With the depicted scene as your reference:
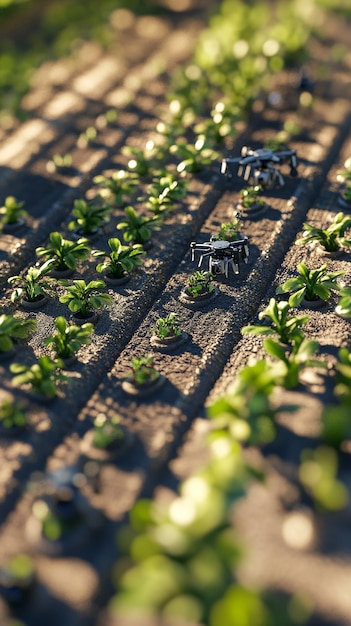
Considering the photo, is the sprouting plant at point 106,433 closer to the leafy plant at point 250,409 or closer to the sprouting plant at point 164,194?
the leafy plant at point 250,409

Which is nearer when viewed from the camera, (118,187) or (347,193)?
(347,193)

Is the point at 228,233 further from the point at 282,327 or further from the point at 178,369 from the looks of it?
the point at 178,369

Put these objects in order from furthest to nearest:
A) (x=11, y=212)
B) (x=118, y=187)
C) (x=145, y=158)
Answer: (x=145, y=158) < (x=118, y=187) < (x=11, y=212)

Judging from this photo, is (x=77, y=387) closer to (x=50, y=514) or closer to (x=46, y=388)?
(x=46, y=388)

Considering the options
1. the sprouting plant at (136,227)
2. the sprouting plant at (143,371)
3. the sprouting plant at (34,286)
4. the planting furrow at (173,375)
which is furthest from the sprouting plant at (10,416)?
the sprouting plant at (136,227)

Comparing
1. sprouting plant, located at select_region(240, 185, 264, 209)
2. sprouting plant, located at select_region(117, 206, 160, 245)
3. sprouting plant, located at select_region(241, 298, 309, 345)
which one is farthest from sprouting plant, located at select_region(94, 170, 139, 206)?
sprouting plant, located at select_region(241, 298, 309, 345)

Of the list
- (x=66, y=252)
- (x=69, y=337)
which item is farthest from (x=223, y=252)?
(x=69, y=337)
